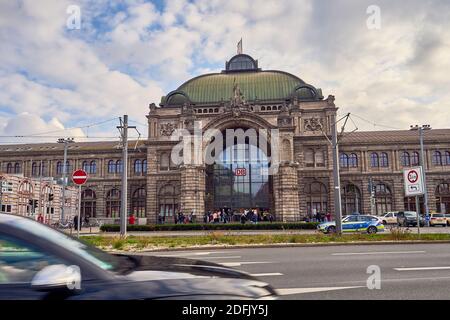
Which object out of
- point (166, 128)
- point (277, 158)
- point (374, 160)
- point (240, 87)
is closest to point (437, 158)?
point (374, 160)

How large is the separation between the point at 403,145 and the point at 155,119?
1490 inches

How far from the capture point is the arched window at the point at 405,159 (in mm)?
53219

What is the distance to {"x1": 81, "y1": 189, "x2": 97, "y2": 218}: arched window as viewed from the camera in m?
57.7

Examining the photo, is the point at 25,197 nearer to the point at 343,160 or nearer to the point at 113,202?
the point at 113,202

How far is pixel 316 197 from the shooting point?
51.8 m

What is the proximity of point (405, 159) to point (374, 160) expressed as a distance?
4.48 m

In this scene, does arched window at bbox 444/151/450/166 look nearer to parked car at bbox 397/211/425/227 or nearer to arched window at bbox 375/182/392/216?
arched window at bbox 375/182/392/216

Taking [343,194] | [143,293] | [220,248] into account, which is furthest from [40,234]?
[343,194]

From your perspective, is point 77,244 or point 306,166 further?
point 306,166

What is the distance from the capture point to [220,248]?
1590 cm

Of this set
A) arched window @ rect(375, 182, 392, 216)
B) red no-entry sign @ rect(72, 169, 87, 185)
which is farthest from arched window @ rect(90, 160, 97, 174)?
red no-entry sign @ rect(72, 169, 87, 185)

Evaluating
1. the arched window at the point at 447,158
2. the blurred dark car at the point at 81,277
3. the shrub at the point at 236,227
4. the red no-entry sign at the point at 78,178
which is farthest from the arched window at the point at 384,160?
the blurred dark car at the point at 81,277

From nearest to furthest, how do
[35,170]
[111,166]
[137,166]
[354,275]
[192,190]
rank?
[354,275]
[192,190]
[137,166]
[111,166]
[35,170]

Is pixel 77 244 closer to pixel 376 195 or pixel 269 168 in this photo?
pixel 269 168
